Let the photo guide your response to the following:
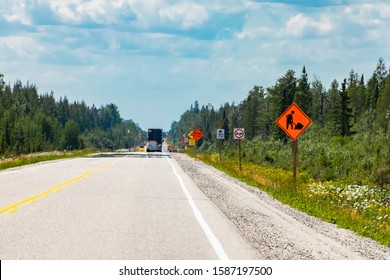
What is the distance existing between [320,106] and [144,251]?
141910 mm

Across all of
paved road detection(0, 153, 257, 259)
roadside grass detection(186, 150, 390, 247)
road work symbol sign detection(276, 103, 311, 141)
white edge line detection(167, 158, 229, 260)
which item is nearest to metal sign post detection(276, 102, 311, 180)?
road work symbol sign detection(276, 103, 311, 141)

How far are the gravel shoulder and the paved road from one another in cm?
34

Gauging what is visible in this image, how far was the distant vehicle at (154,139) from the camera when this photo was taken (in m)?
89.9

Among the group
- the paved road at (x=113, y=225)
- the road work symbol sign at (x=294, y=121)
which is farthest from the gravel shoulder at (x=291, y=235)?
the road work symbol sign at (x=294, y=121)

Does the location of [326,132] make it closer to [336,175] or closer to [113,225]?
[336,175]

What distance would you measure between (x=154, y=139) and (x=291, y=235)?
8164cm

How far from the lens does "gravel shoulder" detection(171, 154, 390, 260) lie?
9.38m

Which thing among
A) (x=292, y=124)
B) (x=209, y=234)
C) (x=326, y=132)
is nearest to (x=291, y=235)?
(x=209, y=234)

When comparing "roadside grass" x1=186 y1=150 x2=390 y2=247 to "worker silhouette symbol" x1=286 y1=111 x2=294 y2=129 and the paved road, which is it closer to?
"worker silhouette symbol" x1=286 y1=111 x2=294 y2=129

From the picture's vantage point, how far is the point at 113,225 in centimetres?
1179
